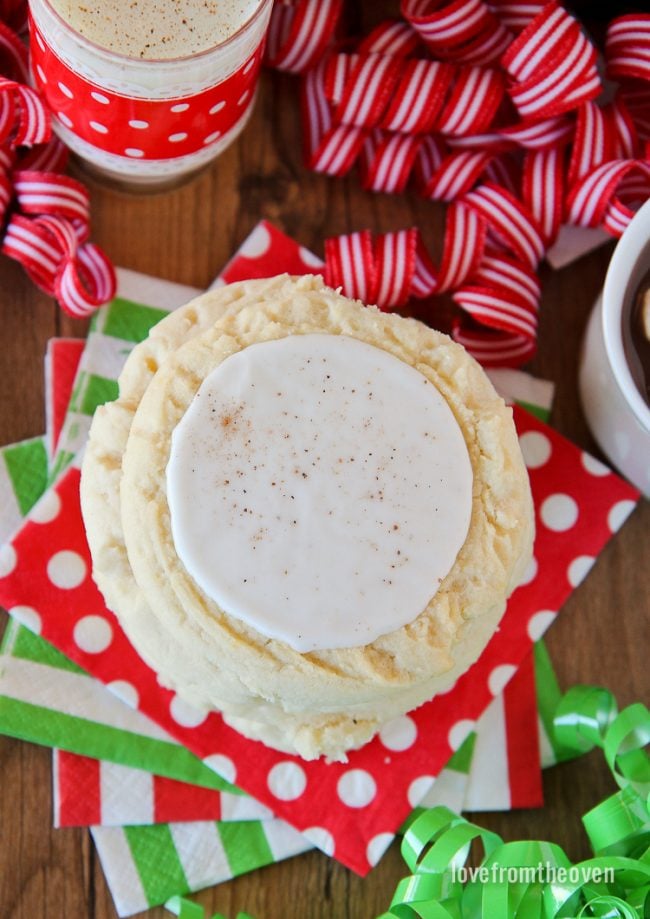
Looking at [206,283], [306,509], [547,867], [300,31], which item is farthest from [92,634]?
[300,31]

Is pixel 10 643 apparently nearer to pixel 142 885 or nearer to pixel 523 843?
pixel 142 885

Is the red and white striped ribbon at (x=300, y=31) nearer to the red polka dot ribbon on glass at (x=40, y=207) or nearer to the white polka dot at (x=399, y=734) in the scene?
the red polka dot ribbon on glass at (x=40, y=207)

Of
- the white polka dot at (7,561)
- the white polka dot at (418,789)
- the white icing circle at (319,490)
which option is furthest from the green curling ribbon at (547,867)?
the white polka dot at (7,561)

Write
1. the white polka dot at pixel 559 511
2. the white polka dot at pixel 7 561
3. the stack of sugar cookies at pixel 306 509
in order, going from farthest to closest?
the white polka dot at pixel 559 511 < the white polka dot at pixel 7 561 < the stack of sugar cookies at pixel 306 509

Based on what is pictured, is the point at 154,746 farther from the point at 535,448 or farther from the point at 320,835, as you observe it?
the point at 535,448

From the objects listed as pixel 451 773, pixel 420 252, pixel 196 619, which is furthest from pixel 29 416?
pixel 451 773
